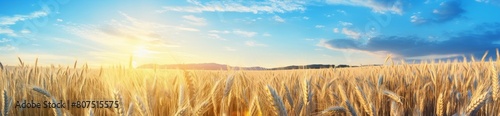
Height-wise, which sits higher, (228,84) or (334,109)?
(228,84)

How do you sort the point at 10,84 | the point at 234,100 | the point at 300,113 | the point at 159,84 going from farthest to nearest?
1. the point at 10,84
2. the point at 159,84
3. the point at 234,100
4. the point at 300,113

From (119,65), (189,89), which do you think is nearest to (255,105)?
(189,89)

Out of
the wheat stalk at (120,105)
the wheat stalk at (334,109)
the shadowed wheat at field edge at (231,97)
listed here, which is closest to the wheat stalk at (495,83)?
the shadowed wheat at field edge at (231,97)

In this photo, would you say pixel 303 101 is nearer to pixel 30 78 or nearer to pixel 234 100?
pixel 234 100

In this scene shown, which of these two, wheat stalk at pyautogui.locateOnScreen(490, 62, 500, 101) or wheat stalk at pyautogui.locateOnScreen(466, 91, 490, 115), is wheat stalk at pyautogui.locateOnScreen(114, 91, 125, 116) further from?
wheat stalk at pyautogui.locateOnScreen(490, 62, 500, 101)

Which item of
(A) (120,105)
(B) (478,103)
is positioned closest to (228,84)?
(A) (120,105)

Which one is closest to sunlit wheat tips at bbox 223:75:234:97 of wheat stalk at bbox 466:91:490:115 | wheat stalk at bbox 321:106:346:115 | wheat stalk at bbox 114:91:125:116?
wheat stalk at bbox 321:106:346:115

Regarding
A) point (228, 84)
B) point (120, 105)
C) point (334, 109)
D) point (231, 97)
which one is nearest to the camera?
point (120, 105)

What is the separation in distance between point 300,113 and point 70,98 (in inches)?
61.7

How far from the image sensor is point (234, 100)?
7.06 feet

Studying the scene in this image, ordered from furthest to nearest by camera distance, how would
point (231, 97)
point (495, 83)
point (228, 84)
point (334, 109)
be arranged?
point (231, 97) < point (495, 83) < point (228, 84) < point (334, 109)

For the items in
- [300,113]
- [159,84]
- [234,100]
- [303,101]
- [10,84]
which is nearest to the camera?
[300,113]

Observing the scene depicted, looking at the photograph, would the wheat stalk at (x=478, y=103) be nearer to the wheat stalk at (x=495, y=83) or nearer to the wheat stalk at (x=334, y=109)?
→ the wheat stalk at (x=495, y=83)

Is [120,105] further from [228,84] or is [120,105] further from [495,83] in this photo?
[495,83]
